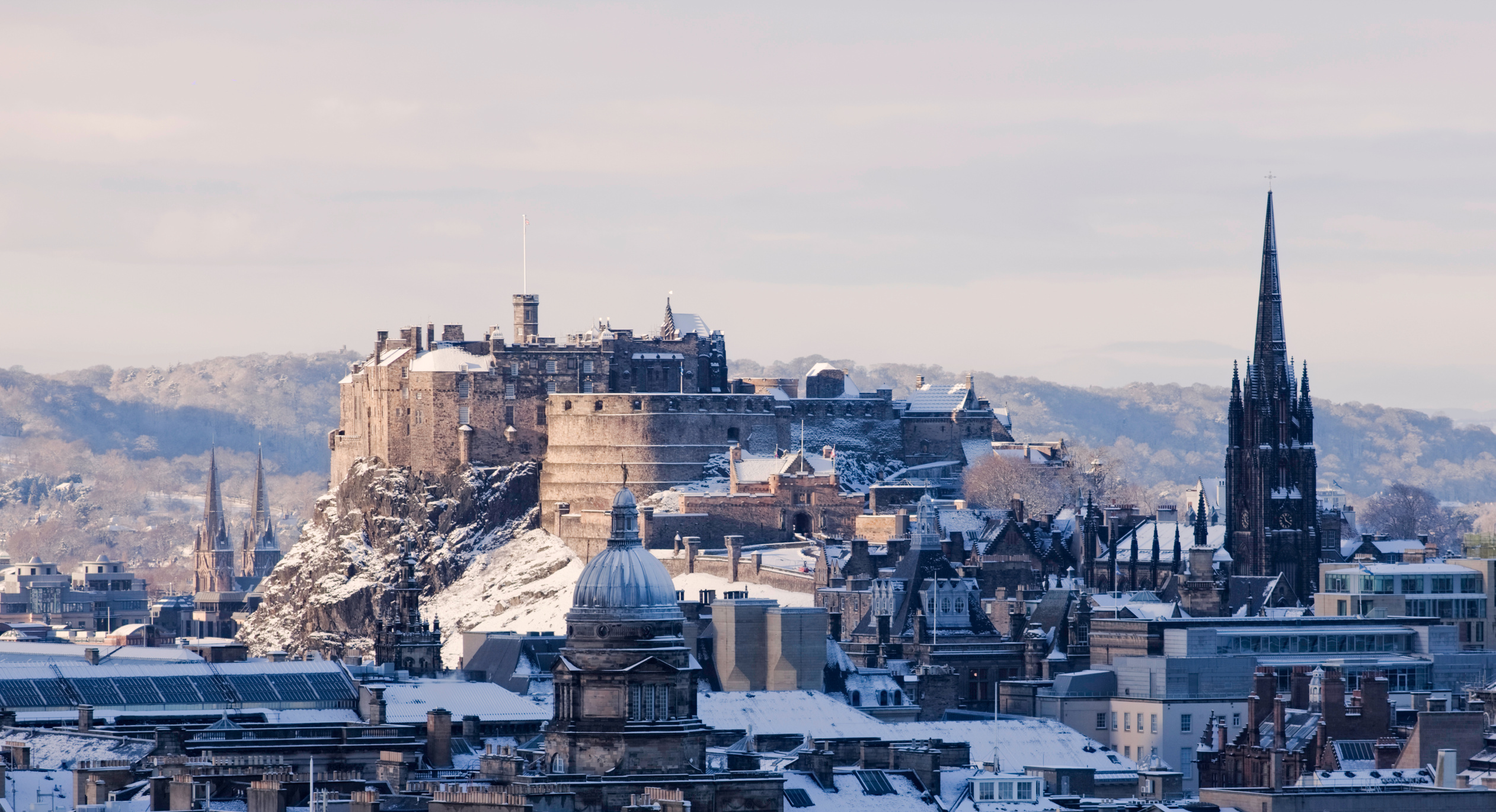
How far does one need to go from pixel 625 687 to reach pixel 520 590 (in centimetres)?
10571

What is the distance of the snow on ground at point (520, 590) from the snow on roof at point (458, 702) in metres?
55.6

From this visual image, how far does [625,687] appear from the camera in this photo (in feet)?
286

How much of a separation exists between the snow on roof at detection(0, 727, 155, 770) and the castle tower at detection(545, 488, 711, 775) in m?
15.3

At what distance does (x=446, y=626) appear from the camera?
630 feet

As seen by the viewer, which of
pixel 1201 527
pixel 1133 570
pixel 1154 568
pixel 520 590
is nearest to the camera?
pixel 1154 568

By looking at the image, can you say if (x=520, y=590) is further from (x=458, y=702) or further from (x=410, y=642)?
(x=458, y=702)

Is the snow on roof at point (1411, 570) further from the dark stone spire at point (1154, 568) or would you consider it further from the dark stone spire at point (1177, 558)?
the dark stone spire at point (1154, 568)

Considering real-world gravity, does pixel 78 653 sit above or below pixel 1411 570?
below

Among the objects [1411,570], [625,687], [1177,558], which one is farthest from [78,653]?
[625,687]

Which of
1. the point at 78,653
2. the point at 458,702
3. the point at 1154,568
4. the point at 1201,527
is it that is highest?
the point at 1201,527

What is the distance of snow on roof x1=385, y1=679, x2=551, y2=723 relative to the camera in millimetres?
115000

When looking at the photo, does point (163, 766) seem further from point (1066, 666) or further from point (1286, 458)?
point (1286, 458)

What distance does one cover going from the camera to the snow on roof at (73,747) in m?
98.6

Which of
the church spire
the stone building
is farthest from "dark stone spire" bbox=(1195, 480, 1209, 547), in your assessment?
the stone building
